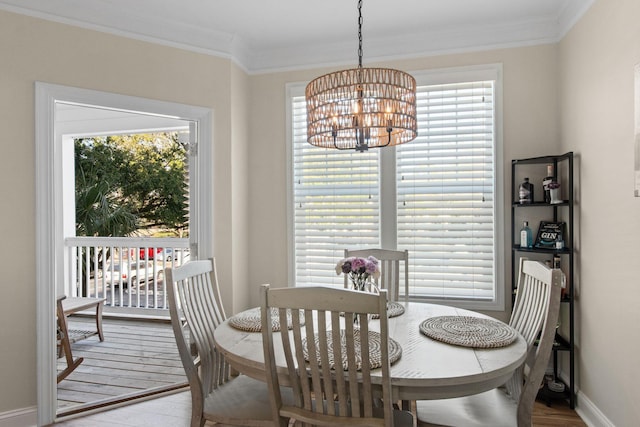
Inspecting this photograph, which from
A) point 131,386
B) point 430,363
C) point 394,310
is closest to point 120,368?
point 131,386

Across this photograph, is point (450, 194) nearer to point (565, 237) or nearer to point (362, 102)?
point (565, 237)

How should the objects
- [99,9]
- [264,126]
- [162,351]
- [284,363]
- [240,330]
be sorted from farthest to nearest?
[162,351] → [264,126] → [99,9] → [240,330] → [284,363]

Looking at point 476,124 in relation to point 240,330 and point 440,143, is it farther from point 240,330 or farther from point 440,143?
point 240,330

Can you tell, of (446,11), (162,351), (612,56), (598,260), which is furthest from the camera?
(162,351)

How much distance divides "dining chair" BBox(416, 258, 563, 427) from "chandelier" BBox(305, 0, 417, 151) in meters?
0.98

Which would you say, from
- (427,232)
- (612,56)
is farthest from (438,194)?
(612,56)

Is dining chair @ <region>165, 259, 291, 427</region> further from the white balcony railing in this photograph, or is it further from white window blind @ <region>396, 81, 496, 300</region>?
the white balcony railing

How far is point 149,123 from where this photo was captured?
431 cm

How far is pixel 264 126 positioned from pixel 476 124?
1.80 metres

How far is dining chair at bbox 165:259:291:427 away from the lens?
176 centimetres

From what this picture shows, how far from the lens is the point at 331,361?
1525 mm

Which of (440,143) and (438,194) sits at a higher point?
(440,143)

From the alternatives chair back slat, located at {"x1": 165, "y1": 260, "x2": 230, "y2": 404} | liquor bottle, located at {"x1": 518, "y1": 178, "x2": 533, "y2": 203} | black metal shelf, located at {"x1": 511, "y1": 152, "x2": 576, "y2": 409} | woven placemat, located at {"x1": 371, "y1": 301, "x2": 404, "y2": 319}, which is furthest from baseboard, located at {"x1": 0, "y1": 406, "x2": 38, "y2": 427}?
liquor bottle, located at {"x1": 518, "y1": 178, "x2": 533, "y2": 203}

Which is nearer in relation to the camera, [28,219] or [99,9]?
[28,219]
